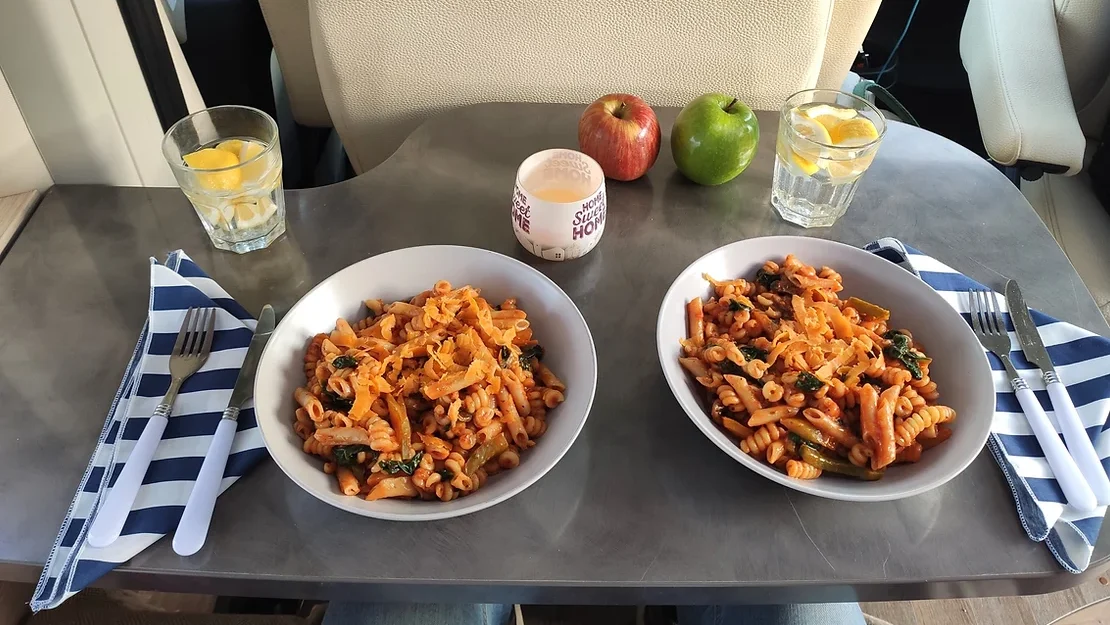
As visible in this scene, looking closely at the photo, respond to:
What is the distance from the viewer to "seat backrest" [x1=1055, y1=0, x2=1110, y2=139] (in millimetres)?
1605

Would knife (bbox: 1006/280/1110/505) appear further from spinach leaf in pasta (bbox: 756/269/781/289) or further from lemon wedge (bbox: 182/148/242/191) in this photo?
lemon wedge (bbox: 182/148/242/191)

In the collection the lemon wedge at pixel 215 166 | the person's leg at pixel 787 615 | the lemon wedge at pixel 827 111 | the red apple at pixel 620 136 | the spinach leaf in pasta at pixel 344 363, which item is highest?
the lemon wedge at pixel 827 111

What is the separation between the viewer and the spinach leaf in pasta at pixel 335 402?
796 millimetres

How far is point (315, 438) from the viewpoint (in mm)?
766

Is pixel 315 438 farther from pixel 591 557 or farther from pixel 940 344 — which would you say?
pixel 940 344

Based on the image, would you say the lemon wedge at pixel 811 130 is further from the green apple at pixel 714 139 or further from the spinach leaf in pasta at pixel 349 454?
the spinach leaf in pasta at pixel 349 454

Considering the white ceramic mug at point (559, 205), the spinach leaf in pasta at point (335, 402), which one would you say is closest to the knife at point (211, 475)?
the spinach leaf in pasta at point (335, 402)

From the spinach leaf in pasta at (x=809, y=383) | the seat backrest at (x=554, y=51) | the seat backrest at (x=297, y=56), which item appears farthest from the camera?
the seat backrest at (x=297, y=56)

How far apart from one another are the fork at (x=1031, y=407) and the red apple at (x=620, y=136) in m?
0.50

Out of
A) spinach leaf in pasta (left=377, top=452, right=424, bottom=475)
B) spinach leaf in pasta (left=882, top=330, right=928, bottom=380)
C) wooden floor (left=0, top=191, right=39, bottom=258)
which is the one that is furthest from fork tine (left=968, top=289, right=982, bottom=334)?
wooden floor (left=0, top=191, right=39, bottom=258)

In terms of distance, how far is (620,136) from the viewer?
112 centimetres

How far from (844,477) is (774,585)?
0.14 meters

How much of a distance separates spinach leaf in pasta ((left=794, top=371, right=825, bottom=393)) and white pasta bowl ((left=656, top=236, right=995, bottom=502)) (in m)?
0.09

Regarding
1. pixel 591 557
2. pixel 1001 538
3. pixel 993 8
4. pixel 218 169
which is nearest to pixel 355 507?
pixel 591 557
